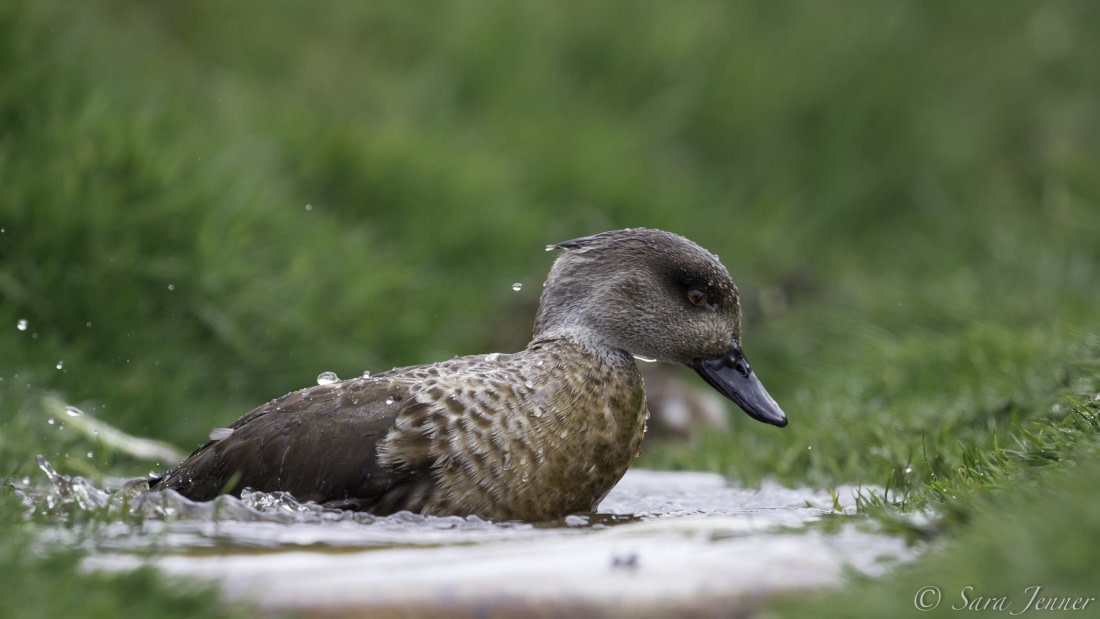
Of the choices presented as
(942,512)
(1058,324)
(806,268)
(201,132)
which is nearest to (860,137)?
(806,268)

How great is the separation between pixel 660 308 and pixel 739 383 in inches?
15.4

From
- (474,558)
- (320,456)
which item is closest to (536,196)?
(320,456)

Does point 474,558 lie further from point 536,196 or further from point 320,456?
point 536,196

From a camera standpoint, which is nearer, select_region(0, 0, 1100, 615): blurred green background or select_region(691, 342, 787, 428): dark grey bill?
select_region(691, 342, 787, 428): dark grey bill

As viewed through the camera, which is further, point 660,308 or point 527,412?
point 660,308

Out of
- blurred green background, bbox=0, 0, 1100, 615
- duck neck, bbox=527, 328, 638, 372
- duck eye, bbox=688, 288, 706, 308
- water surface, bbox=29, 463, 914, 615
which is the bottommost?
water surface, bbox=29, 463, 914, 615

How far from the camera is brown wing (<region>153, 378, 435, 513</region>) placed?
12.1 ft

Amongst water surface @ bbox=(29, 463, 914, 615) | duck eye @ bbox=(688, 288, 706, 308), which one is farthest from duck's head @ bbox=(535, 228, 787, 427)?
water surface @ bbox=(29, 463, 914, 615)

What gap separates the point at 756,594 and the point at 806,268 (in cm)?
707

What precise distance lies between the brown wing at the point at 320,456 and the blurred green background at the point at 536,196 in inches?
32.0

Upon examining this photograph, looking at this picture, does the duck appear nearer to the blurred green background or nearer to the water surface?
the water surface

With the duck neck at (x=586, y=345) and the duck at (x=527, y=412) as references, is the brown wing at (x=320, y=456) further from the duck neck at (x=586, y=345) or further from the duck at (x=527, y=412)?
the duck neck at (x=586, y=345)

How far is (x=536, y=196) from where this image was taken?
913 cm

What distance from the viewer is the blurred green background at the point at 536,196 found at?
18.9 ft
